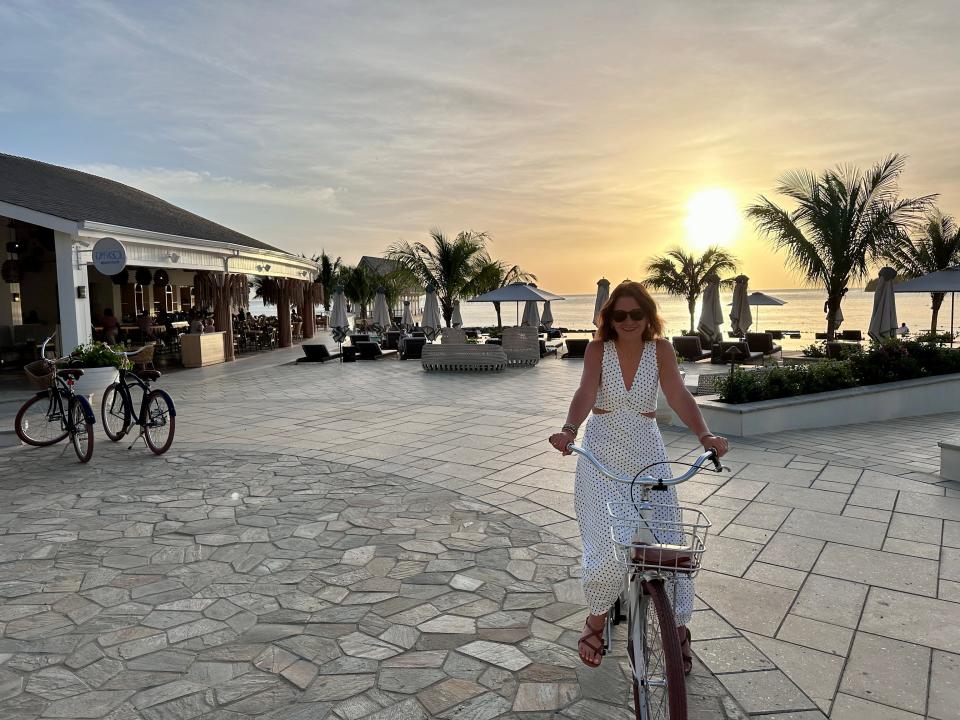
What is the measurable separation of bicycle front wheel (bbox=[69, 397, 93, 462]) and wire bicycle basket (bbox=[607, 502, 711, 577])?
20.3 ft

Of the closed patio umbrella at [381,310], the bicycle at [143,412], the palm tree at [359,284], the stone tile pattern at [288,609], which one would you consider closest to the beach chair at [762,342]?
the closed patio umbrella at [381,310]

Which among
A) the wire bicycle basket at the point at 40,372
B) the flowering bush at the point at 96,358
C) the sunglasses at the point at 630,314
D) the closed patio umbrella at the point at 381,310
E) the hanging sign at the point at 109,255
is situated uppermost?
the hanging sign at the point at 109,255

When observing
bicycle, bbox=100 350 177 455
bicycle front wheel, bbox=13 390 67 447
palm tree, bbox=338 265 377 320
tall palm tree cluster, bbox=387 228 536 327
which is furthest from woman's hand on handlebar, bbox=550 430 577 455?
palm tree, bbox=338 265 377 320

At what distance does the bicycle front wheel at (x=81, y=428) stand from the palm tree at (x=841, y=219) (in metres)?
15.6

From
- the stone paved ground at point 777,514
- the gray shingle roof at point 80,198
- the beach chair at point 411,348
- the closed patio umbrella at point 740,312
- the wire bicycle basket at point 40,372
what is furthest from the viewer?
the beach chair at point 411,348

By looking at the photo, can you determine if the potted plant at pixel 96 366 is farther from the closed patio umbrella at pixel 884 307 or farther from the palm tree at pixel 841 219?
the palm tree at pixel 841 219

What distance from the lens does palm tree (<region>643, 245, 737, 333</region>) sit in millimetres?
26578

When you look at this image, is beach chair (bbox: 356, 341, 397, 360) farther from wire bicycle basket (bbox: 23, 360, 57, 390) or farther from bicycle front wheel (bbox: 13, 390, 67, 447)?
bicycle front wheel (bbox: 13, 390, 67, 447)

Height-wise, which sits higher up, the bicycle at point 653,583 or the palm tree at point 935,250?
the palm tree at point 935,250

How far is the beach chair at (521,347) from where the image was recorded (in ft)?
52.1

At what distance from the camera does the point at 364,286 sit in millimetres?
38250

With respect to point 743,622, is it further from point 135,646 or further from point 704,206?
point 704,206

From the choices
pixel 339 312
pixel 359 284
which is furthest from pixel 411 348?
pixel 359 284

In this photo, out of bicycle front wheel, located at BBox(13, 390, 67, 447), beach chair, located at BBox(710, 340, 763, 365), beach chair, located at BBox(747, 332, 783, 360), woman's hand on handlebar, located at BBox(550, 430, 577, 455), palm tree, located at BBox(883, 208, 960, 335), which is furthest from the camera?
palm tree, located at BBox(883, 208, 960, 335)
